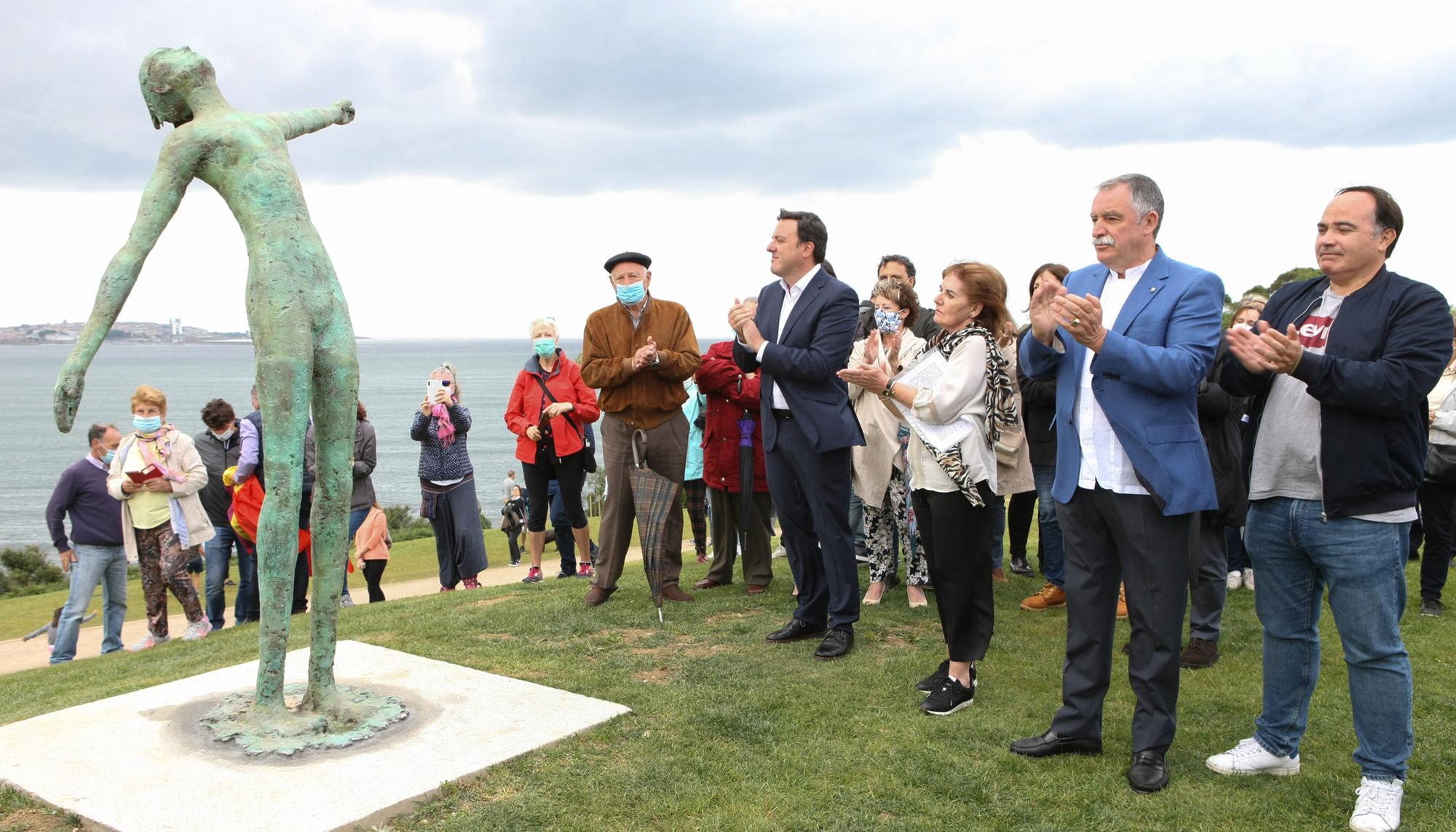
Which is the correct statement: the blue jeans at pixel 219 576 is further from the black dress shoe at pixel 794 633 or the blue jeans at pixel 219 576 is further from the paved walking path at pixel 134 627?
the black dress shoe at pixel 794 633

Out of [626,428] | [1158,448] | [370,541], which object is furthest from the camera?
[370,541]

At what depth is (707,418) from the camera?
26.7 feet

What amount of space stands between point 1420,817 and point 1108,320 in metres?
2.12

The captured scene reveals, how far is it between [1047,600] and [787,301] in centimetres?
290

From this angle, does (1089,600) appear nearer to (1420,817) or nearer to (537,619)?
(1420,817)

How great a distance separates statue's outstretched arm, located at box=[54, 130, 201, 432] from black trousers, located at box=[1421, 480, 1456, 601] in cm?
770

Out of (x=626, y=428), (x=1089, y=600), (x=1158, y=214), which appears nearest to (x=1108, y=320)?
(x=1158, y=214)

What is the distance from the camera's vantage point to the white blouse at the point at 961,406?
4707mm

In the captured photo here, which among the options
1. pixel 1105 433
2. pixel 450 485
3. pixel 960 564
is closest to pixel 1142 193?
pixel 1105 433

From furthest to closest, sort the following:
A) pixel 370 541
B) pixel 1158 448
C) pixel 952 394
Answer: pixel 370 541 → pixel 952 394 → pixel 1158 448

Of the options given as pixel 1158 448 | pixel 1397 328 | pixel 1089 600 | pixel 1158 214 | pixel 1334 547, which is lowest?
pixel 1089 600

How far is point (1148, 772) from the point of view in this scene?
3.94 metres

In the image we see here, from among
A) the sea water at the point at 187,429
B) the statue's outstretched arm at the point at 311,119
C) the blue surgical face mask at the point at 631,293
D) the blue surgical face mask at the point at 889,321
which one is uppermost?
the statue's outstretched arm at the point at 311,119

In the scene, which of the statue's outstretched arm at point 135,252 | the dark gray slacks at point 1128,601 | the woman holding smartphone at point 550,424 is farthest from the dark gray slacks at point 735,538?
the statue's outstretched arm at point 135,252
